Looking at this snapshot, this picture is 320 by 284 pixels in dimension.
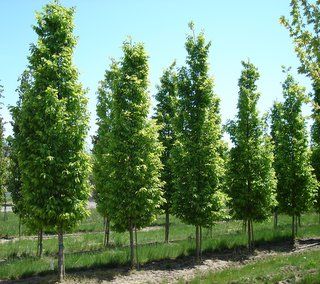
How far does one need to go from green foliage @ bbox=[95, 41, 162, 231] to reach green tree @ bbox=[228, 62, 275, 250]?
651cm

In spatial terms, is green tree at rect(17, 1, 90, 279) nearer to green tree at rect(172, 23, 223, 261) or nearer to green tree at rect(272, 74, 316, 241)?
green tree at rect(172, 23, 223, 261)

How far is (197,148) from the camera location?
2116 centimetres

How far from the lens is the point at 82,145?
16812 millimetres

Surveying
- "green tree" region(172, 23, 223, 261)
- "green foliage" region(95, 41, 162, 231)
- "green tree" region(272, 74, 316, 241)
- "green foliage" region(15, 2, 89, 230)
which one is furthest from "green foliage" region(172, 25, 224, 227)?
"green tree" region(272, 74, 316, 241)

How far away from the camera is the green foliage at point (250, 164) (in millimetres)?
23625

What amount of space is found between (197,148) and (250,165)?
4372mm

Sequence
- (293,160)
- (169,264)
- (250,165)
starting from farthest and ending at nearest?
(293,160) → (250,165) → (169,264)

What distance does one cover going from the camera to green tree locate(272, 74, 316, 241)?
26328 mm

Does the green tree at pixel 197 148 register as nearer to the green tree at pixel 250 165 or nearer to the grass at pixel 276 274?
the green tree at pixel 250 165

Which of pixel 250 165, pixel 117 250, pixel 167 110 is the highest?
pixel 167 110

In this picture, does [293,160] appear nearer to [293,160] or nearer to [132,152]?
[293,160]

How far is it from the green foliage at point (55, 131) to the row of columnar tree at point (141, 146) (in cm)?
4

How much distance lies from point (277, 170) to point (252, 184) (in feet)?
15.8

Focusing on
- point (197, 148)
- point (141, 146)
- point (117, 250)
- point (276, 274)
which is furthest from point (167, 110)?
point (276, 274)
